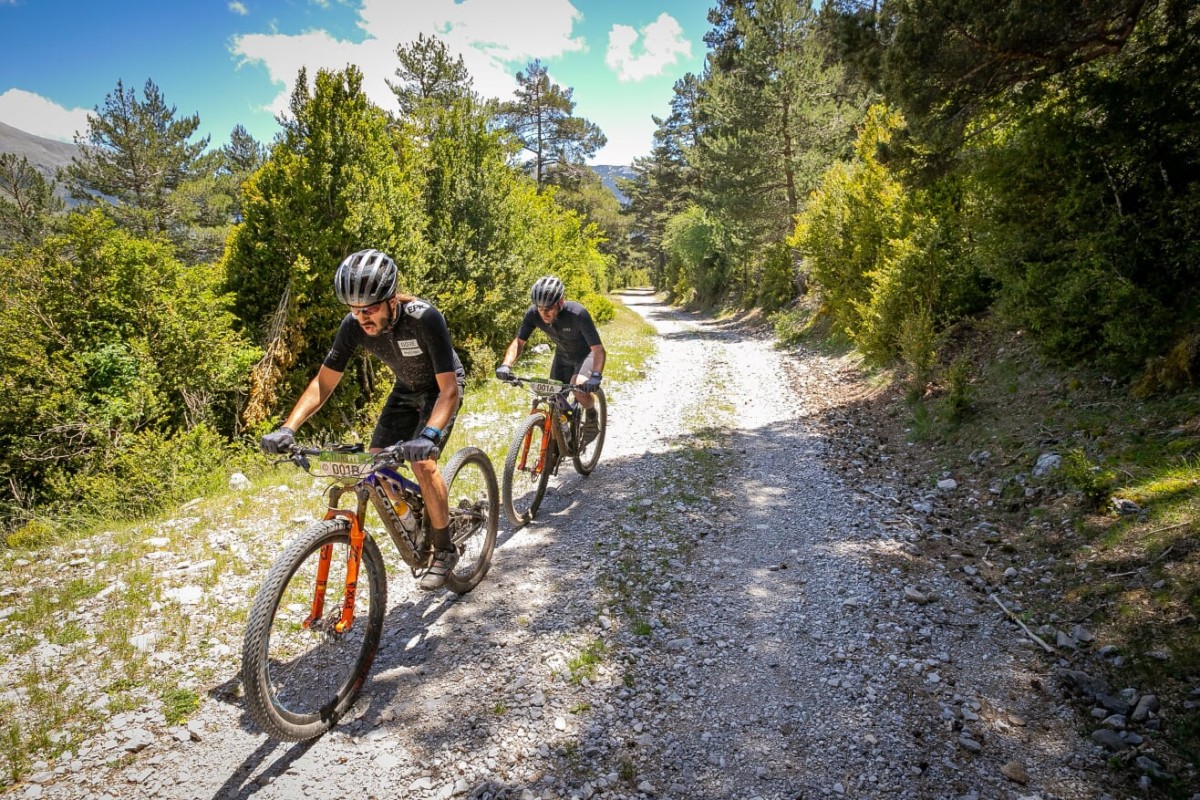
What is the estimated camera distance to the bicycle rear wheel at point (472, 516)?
185 inches

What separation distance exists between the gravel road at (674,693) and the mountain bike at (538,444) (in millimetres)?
405

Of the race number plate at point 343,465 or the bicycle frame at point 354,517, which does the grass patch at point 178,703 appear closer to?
the bicycle frame at point 354,517

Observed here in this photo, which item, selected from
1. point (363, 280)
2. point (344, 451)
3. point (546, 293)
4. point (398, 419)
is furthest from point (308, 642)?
point (546, 293)

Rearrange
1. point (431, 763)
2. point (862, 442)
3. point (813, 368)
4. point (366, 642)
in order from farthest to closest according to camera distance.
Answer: point (813, 368), point (862, 442), point (366, 642), point (431, 763)

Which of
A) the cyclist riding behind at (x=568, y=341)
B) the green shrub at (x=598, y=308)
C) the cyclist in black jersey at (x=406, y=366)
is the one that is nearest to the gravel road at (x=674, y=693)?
the cyclist in black jersey at (x=406, y=366)

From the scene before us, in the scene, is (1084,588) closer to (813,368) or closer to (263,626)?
(263,626)

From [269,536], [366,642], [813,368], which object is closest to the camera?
[366,642]

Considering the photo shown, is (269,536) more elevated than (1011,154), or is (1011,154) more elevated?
(1011,154)

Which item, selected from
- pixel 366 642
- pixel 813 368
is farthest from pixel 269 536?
pixel 813 368

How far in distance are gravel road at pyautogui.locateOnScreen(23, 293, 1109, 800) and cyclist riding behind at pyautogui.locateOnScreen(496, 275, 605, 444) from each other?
1616mm

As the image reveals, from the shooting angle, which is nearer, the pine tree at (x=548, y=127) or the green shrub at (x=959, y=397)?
the green shrub at (x=959, y=397)

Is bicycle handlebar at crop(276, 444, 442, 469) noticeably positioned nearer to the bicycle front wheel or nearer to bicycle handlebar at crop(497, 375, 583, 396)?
the bicycle front wheel

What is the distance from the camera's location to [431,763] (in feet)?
10.4

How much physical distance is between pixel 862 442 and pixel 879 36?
18.9 ft
